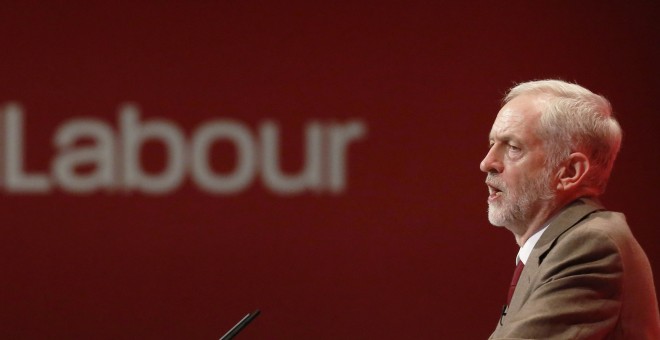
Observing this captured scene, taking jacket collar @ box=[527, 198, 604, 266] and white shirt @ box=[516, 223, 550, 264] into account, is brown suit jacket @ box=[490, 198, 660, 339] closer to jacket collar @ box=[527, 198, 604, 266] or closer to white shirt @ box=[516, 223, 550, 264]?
jacket collar @ box=[527, 198, 604, 266]

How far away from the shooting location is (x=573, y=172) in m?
1.90

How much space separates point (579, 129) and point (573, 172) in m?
0.09

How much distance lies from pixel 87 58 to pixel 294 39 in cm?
87

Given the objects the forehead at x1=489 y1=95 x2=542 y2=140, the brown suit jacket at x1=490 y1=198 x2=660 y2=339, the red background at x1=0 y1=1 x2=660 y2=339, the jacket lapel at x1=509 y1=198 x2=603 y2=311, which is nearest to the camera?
the brown suit jacket at x1=490 y1=198 x2=660 y2=339

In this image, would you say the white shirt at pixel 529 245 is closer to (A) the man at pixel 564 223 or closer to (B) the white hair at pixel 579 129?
(A) the man at pixel 564 223

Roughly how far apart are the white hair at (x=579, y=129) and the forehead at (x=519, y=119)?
0.02 metres

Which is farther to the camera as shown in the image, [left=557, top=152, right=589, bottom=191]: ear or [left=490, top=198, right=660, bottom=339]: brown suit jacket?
[left=557, top=152, right=589, bottom=191]: ear

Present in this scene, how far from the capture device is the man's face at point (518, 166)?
1902mm

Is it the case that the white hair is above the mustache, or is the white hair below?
above

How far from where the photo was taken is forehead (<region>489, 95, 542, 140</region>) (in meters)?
1.90

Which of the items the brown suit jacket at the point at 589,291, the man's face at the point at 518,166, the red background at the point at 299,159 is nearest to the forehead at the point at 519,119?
the man's face at the point at 518,166

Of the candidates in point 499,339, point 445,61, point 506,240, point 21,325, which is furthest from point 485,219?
point 499,339

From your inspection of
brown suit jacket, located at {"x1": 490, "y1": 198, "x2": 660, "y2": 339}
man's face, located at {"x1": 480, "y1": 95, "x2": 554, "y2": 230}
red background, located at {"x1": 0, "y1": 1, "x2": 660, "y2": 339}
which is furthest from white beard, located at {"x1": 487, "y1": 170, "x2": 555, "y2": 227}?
red background, located at {"x1": 0, "y1": 1, "x2": 660, "y2": 339}

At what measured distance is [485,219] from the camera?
430cm
